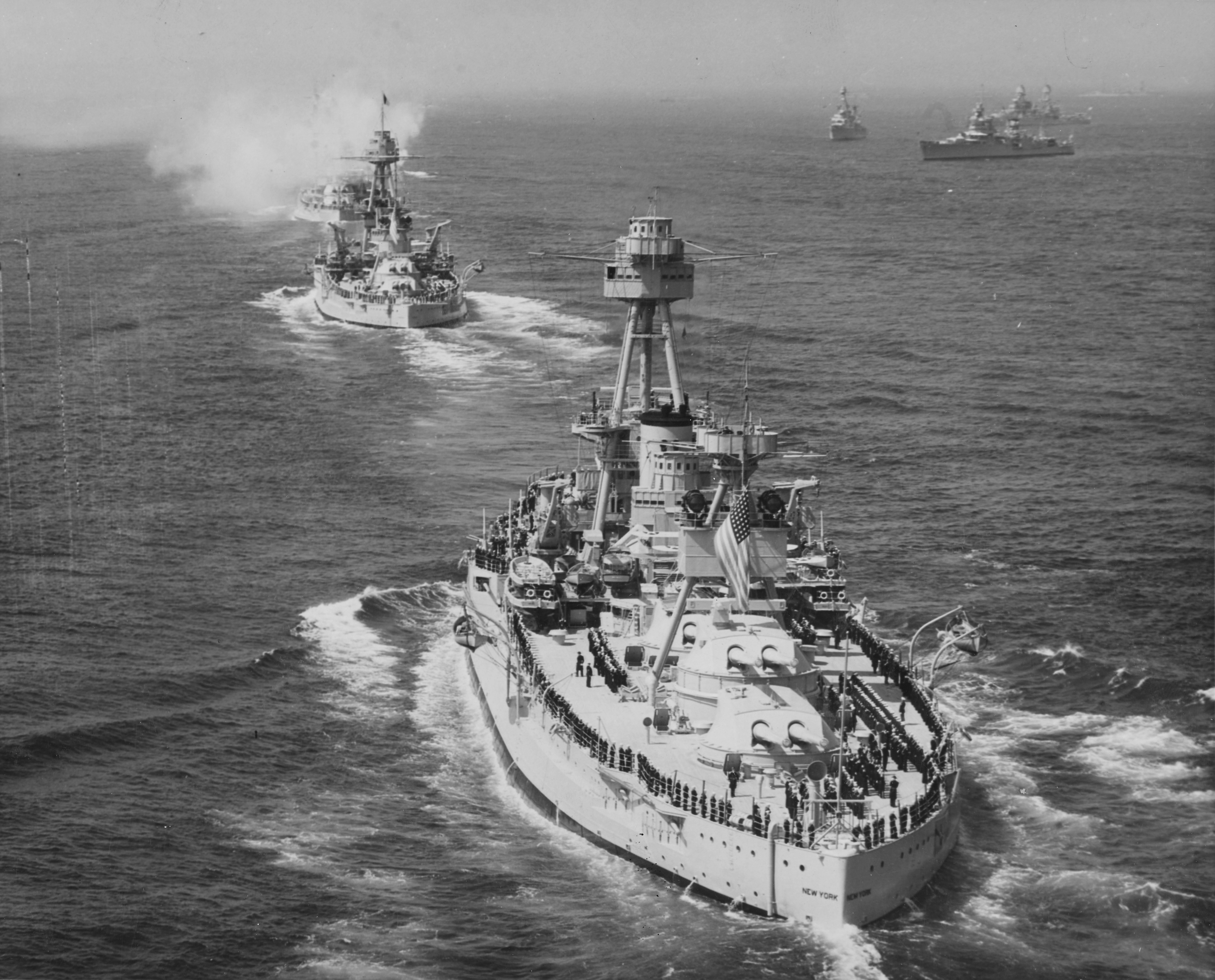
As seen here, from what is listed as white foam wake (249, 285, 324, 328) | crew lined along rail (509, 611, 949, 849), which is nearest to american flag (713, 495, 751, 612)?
crew lined along rail (509, 611, 949, 849)

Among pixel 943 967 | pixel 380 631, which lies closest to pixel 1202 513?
pixel 380 631

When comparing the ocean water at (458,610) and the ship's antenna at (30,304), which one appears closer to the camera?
the ocean water at (458,610)

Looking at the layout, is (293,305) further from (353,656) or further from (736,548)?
(736,548)

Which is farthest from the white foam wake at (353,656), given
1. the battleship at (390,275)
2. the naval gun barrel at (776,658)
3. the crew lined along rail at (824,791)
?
the battleship at (390,275)

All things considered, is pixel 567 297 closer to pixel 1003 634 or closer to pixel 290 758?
pixel 1003 634

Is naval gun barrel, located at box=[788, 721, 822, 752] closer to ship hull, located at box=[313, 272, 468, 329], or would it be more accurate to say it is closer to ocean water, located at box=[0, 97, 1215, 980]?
ocean water, located at box=[0, 97, 1215, 980]

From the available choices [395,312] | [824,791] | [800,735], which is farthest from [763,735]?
[395,312]

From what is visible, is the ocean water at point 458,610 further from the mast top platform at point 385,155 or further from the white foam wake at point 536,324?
the mast top platform at point 385,155
